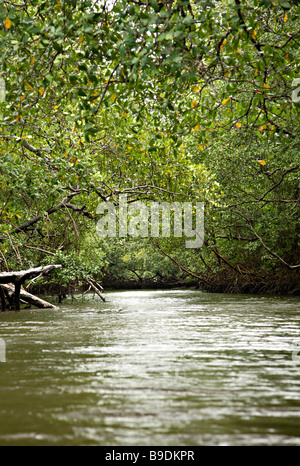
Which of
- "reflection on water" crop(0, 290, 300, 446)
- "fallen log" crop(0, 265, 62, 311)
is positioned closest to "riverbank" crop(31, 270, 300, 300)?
"fallen log" crop(0, 265, 62, 311)

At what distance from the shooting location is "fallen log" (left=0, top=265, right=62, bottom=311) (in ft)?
37.4

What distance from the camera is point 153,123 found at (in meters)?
11.1

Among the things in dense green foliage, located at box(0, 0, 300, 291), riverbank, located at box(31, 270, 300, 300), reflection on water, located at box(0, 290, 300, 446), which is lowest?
riverbank, located at box(31, 270, 300, 300)

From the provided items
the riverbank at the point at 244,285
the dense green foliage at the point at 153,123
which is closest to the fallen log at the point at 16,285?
the dense green foliage at the point at 153,123

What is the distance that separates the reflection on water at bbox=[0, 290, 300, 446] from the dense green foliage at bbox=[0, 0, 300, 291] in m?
2.46

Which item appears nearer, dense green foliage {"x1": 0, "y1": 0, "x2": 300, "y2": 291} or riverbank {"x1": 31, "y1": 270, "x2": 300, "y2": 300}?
dense green foliage {"x1": 0, "y1": 0, "x2": 300, "y2": 291}

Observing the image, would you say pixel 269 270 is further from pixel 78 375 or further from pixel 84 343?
pixel 78 375

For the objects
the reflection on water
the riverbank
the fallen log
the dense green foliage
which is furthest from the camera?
the riverbank

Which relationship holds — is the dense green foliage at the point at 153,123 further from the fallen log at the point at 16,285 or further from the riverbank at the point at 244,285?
the fallen log at the point at 16,285

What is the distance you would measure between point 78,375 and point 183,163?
8704 millimetres

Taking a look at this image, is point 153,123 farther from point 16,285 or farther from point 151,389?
point 151,389

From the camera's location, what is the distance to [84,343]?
638 cm

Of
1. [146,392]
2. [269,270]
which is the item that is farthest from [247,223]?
[146,392]

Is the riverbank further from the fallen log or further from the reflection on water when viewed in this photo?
the reflection on water
